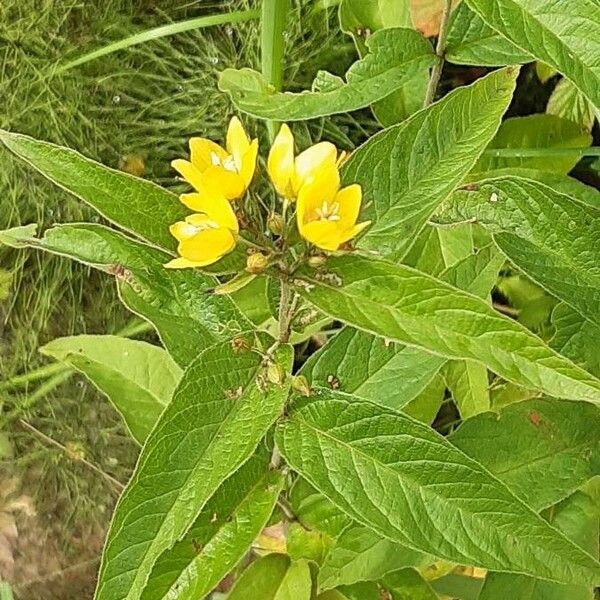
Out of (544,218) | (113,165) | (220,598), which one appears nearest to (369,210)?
(544,218)

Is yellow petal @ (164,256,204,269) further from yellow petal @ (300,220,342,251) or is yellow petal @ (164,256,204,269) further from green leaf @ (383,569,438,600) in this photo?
green leaf @ (383,569,438,600)

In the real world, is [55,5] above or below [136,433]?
above

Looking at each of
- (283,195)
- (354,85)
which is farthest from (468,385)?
(283,195)

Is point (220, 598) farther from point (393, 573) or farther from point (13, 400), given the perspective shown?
point (13, 400)

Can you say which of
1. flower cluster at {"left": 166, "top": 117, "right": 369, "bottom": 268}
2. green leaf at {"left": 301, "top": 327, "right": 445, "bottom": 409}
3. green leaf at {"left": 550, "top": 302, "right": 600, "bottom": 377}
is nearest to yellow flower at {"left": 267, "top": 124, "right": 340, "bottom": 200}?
flower cluster at {"left": 166, "top": 117, "right": 369, "bottom": 268}

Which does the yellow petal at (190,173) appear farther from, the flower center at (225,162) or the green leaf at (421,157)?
the green leaf at (421,157)

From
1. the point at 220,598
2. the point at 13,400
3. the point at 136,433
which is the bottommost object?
the point at 220,598
